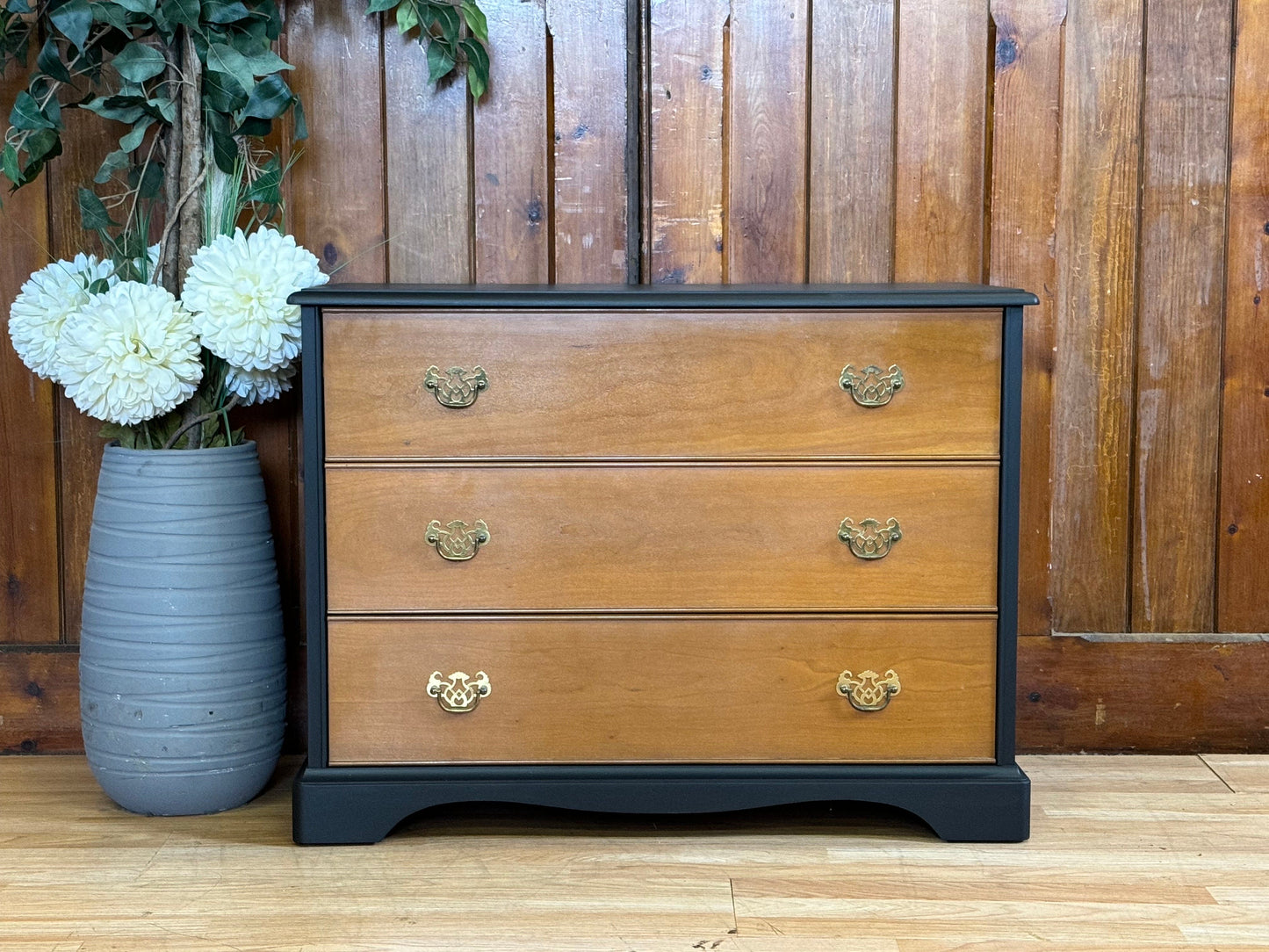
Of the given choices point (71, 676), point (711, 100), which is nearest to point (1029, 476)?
point (711, 100)

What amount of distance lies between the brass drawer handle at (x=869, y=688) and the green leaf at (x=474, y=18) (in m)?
1.10

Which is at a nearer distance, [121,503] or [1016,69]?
[121,503]

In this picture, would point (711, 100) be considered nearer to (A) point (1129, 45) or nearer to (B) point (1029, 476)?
(A) point (1129, 45)

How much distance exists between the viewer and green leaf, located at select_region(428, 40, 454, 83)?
74.5 inches

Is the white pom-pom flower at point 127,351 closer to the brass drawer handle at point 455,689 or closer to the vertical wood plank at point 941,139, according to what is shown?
the brass drawer handle at point 455,689

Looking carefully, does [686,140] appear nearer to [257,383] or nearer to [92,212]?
[257,383]

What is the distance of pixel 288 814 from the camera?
1.79 meters

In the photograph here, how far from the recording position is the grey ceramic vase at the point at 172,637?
5.66 feet

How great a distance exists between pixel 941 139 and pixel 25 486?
1.60 metres

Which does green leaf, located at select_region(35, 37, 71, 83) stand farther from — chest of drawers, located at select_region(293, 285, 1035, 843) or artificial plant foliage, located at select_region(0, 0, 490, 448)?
chest of drawers, located at select_region(293, 285, 1035, 843)

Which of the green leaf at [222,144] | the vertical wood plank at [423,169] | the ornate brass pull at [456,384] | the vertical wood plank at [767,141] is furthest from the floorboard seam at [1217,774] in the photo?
the green leaf at [222,144]

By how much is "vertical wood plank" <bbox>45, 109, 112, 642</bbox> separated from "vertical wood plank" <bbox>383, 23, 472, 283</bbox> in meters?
0.45

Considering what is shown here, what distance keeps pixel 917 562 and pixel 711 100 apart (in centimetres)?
83

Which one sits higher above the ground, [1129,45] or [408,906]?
[1129,45]
